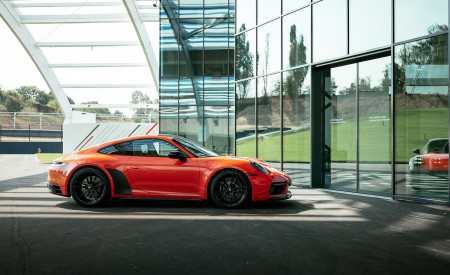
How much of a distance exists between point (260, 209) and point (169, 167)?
1.70 meters

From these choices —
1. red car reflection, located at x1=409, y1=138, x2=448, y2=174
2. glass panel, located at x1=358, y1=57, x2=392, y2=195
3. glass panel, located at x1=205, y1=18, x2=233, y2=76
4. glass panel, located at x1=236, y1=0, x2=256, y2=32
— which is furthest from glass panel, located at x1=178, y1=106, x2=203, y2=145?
red car reflection, located at x1=409, y1=138, x2=448, y2=174

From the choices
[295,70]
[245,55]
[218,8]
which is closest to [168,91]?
[218,8]

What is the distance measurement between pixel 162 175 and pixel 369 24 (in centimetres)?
573

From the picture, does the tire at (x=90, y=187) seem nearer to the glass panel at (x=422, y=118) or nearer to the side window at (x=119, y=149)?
the side window at (x=119, y=149)

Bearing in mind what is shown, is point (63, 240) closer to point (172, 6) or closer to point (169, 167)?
point (169, 167)

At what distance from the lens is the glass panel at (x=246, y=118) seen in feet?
48.4

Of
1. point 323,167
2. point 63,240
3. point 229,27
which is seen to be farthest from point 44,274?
point 229,27

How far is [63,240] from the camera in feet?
18.4

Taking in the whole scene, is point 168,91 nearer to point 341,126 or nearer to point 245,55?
point 245,55

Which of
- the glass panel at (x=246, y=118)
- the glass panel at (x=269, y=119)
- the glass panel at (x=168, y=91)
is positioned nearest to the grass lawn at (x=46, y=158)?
the glass panel at (x=168, y=91)

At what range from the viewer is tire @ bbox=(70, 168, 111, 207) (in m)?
8.35

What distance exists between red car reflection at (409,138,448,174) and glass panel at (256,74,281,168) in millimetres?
4607

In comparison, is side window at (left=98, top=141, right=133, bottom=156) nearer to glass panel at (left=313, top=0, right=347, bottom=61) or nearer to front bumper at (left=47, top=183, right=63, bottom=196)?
front bumper at (left=47, top=183, right=63, bottom=196)

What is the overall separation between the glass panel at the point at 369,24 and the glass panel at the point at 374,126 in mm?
449
